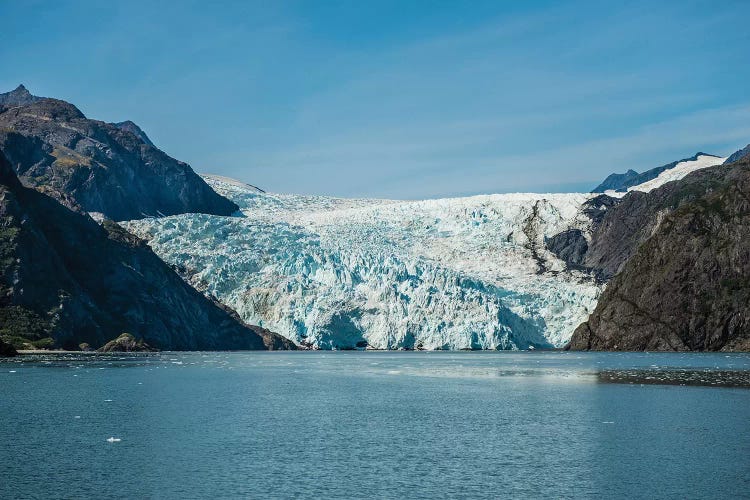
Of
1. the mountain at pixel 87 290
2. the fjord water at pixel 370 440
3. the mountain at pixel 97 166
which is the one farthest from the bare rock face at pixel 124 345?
the fjord water at pixel 370 440

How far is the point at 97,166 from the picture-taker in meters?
160

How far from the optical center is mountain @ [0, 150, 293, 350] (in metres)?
99.3

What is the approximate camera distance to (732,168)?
173625 millimetres

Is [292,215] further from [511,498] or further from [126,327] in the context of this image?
[511,498]

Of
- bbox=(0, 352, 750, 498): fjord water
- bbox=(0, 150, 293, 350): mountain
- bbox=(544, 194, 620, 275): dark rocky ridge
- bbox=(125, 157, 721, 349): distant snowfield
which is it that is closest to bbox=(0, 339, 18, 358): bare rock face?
bbox=(0, 150, 293, 350): mountain

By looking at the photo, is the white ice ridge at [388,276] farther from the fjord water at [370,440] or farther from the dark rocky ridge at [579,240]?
the fjord water at [370,440]

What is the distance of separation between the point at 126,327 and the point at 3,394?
7167cm

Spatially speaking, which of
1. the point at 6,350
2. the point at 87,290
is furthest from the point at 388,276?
the point at 6,350

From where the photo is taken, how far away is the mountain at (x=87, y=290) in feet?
326

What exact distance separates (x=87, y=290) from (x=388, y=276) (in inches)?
1607

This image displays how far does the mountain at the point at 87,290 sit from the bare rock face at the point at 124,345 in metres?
0.94

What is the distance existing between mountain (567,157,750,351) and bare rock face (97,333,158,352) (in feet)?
206

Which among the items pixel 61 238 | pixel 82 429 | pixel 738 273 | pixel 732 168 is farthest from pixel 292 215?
pixel 82 429

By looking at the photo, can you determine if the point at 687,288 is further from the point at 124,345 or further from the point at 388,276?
the point at 124,345
